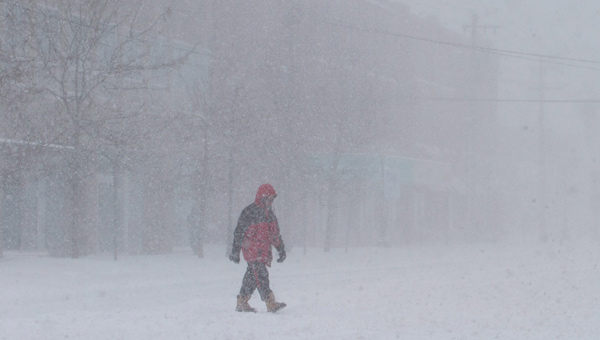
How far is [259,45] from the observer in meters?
30.9

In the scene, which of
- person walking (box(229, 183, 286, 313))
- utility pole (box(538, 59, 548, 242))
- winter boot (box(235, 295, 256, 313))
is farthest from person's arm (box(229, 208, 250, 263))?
utility pole (box(538, 59, 548, 242))

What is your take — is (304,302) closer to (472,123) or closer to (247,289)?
(247,289)

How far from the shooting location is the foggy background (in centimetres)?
1778

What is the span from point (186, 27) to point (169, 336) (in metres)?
23.0

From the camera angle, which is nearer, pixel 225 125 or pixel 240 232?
pixel 240 232

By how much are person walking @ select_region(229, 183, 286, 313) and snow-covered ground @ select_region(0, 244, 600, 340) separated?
28 cm

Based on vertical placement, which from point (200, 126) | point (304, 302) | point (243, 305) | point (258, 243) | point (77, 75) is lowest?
point (304, 302)

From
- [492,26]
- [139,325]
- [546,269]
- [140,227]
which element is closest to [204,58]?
[140,227]

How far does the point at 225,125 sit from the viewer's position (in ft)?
77.7

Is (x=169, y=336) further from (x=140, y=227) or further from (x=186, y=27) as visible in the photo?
(x=186, y=27)

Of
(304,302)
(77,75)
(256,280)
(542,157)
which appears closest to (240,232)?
(256,280)

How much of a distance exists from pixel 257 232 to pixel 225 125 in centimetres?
1381

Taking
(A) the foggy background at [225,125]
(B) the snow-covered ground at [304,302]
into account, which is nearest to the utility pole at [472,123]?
(A) the foggy background at [225,125]

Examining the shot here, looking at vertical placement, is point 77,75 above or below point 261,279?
above
